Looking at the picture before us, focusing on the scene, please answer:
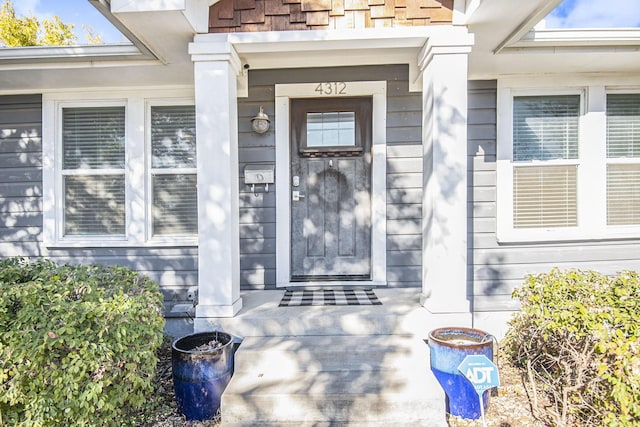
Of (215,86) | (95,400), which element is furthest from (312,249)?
(95,400)

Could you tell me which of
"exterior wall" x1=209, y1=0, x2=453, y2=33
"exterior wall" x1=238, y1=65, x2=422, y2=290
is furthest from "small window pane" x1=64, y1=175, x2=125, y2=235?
"exterior wall" x1=209, y1=0, x2=453, y2=33

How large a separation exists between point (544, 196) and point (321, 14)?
2837mm

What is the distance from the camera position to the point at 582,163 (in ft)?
12.2

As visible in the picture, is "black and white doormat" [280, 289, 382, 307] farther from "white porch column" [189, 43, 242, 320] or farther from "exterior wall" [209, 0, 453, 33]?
"exterior wall" [209, 0, 453, 33]

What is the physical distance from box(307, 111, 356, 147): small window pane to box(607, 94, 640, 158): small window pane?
2657mm

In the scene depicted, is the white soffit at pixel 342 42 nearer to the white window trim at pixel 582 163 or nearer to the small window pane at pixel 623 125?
the white window trim at pixel 582 163

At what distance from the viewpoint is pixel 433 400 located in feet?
7.50

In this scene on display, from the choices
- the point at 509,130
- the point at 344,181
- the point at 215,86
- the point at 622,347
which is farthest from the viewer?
the point at 344,181

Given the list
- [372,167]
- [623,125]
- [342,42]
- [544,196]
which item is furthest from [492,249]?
[342,42]

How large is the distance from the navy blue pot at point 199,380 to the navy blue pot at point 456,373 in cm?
149

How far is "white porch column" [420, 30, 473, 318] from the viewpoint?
2.85 metres

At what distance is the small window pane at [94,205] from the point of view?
3965mm

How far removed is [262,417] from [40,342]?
1.33 metres

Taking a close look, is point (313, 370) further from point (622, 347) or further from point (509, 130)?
point (509, 130)
